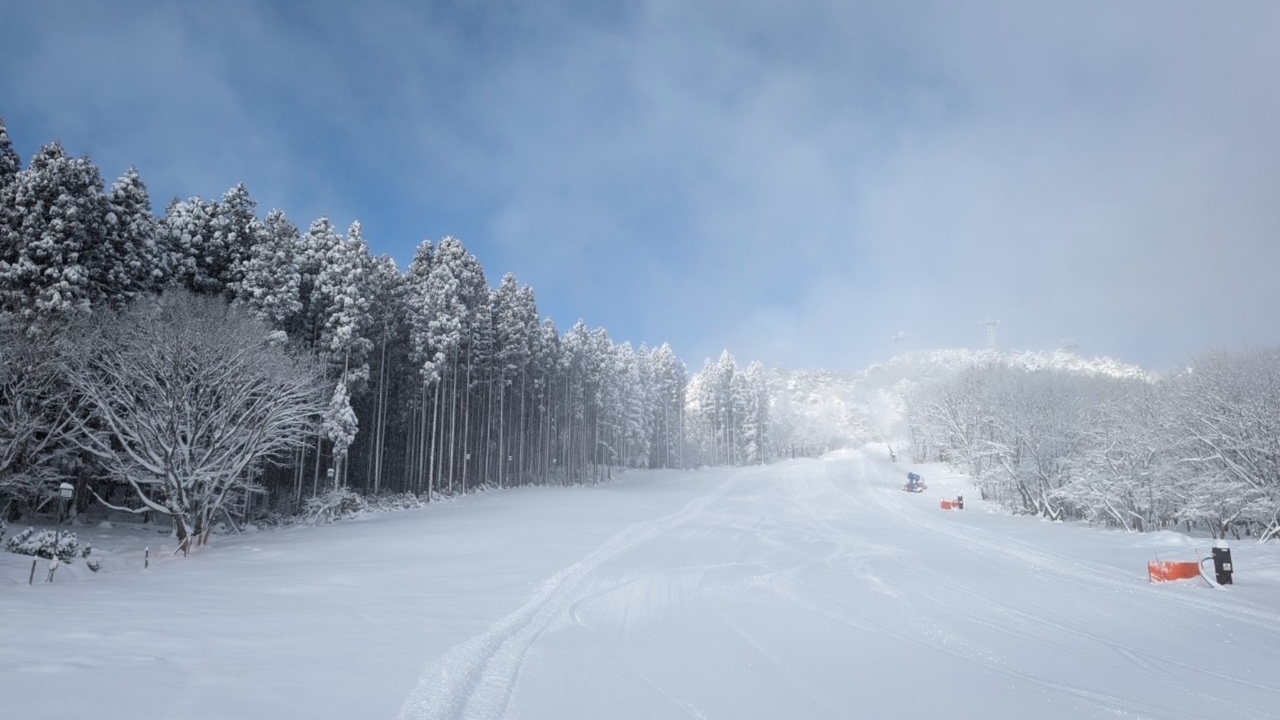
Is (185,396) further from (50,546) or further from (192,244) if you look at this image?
(192,244)

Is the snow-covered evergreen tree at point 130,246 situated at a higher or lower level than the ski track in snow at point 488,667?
higher

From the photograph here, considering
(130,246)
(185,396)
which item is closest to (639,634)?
(185,396)

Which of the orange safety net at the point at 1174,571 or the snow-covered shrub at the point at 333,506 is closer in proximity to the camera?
the orange safety net at the point at 1174,571

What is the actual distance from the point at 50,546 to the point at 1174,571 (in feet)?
A: 88.1

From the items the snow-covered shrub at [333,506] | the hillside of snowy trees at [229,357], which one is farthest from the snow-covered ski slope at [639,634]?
the snow-covered shrub at [333,506]

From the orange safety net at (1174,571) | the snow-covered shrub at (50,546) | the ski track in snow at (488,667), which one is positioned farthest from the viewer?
the snow-covered shrub at (50,546)

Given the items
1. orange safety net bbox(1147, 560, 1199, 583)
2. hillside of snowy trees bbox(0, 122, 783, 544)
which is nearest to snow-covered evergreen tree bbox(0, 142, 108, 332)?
hillside of snowy trees bbox(0, 122, 783, 544)

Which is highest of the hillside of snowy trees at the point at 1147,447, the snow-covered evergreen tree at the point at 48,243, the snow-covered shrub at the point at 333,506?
the snow-covered evergreen tree at the point at 48,243

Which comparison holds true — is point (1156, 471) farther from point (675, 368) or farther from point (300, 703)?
point (675, 368)

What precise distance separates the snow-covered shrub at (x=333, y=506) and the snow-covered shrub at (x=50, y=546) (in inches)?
420

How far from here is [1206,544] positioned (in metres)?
20.3

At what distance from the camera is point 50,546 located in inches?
631

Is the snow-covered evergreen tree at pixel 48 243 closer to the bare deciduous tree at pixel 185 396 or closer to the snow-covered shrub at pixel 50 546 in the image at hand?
the bare deciduous tree at pixel 185 396

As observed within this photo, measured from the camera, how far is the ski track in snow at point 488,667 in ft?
19.2
